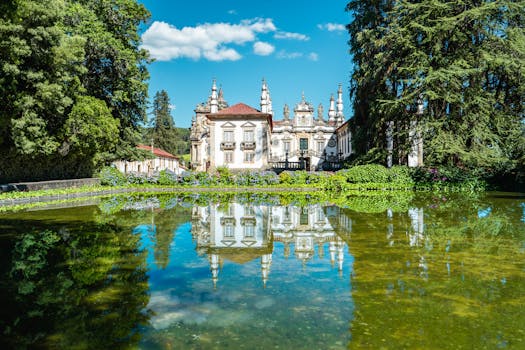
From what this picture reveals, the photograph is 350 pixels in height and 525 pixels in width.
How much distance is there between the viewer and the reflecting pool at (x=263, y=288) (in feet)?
10.1

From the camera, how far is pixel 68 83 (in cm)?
2008

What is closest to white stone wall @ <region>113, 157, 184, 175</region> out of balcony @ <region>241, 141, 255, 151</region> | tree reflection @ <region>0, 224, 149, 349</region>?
balcony @ <region>241, 141, 255, 151</region>

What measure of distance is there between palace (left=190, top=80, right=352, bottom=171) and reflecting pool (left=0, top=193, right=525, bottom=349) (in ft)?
92.6

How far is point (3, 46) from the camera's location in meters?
14.9

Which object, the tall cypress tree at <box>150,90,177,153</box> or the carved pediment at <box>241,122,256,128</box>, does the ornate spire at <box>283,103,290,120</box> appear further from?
the tall cypress tree at <box>150,90,177,153</box>

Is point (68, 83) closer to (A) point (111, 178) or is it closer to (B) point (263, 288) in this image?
(A) point (111, 178)

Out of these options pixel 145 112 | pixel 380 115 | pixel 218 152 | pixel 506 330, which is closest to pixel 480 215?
pixel 506 330

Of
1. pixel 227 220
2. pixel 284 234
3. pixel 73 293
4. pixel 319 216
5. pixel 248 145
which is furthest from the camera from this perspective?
pixel 248 145

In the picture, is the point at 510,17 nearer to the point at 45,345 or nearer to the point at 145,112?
the point at 145,112

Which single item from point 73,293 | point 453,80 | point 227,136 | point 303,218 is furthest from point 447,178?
point 73,293

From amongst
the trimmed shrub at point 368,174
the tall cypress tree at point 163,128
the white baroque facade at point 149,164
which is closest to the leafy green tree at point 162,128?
the tall cypress tree at point 163,128

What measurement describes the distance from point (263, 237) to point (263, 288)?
121 inches

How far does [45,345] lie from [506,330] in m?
3.87

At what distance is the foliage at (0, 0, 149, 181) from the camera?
1602 centimetres
